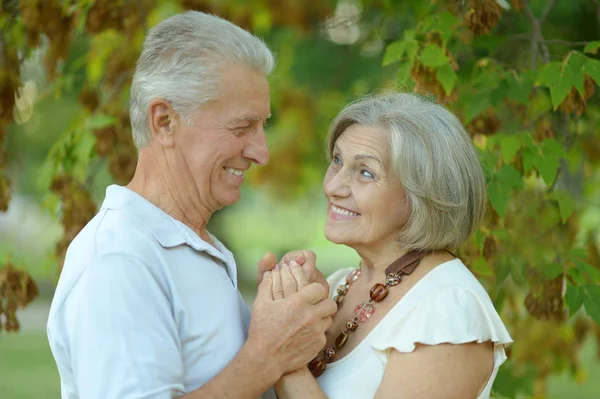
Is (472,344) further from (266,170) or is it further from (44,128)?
(44,128)

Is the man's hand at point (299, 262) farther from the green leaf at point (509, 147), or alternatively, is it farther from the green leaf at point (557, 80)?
the green leaf at point (557, 80)

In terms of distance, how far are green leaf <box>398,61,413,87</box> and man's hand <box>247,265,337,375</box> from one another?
47.3 inches

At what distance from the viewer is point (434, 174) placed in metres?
2.92

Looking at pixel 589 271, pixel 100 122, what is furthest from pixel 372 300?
pixel 100 122

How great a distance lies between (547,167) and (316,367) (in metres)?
1.41

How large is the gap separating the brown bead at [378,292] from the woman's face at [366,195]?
6.7 inches

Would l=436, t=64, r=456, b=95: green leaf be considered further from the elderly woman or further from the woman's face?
the woman's face

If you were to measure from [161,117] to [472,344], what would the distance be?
3.86ft

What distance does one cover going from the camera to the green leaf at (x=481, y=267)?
3578mm

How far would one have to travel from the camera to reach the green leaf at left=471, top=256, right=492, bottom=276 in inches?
141

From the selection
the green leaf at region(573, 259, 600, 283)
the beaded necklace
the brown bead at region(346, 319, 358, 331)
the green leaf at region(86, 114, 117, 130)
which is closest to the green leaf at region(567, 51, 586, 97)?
the green leaf at region(573, 259, 600, 283)

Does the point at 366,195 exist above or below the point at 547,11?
below

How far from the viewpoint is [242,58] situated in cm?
261

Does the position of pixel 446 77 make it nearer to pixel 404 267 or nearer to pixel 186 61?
pixel 404 267
